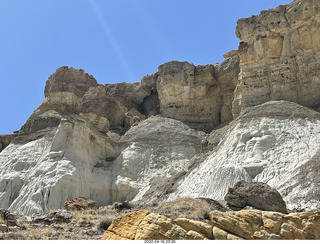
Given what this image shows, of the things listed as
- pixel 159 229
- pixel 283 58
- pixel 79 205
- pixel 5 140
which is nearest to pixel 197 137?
pixel 283 58

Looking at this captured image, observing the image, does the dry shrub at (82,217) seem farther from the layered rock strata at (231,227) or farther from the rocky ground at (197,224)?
the layered rock strata at (231,227)

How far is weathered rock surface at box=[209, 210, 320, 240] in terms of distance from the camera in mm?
13078

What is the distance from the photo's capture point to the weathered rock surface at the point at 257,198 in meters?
16.5

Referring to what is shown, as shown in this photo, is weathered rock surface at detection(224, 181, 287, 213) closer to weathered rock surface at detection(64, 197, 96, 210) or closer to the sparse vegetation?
the sparse vegetation

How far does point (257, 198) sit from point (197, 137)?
28.5 m

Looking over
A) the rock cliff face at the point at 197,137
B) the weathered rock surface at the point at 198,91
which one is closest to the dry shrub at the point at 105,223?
the rock cliff face at the point at 197,137

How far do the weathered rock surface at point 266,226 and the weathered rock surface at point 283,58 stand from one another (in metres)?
27.5

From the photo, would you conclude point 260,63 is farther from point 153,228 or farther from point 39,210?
point 153,228

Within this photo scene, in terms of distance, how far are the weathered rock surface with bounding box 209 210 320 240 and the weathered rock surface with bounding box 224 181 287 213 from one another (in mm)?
2769

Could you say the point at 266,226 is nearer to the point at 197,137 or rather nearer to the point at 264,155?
the point at 264,155

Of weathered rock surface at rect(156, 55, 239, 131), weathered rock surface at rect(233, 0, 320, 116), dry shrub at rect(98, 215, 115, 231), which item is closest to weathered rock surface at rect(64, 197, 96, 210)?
dry shrub at rect(98, 215, 115, 231)

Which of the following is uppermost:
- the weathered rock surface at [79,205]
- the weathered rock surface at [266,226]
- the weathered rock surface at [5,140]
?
the weathered rock surface at [5,140]

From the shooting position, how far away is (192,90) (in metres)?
55.2

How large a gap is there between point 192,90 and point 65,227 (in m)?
40.4
